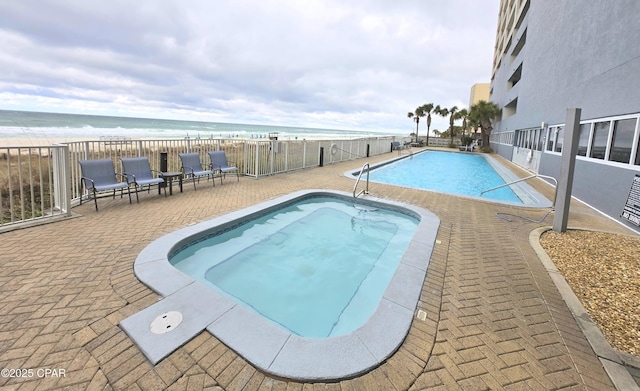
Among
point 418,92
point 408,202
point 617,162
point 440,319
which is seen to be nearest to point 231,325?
point 440,319

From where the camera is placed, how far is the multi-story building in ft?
18.0

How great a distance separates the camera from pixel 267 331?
2.12 m

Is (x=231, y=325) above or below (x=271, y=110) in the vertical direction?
below

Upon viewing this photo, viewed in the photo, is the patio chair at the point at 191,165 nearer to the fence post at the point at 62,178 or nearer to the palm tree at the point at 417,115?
the fence post at the point at 62,178

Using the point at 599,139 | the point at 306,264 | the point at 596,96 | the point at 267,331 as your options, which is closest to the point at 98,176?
the point at 306,264

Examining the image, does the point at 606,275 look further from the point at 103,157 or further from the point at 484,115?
the point at 484,115

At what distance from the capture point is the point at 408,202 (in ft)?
21.2

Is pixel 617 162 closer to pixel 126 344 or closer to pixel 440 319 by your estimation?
pixel 440 319

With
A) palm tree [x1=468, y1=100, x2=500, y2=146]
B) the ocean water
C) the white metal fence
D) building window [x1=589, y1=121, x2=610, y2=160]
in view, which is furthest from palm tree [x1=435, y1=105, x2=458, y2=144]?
building window [x1=589, y1=121, x2=610, y2=160]

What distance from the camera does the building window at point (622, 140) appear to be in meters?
5.49

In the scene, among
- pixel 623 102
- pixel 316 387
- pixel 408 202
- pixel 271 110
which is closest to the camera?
pixel 316 387

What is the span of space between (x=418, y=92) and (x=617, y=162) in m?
46.6

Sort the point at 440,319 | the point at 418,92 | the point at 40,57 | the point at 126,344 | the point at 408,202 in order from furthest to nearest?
the point at 418,92 < the point at 40,57 < the point at 408,202 < the point at 440,319 < the point at 126,344

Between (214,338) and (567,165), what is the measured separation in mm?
5619
